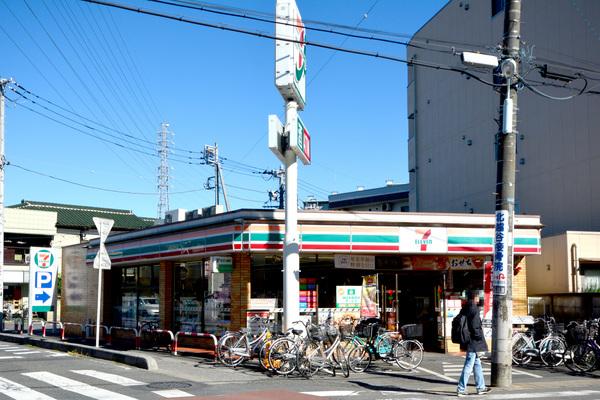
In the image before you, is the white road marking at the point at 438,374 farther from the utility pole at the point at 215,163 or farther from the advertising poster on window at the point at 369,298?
the utility pole at the point at 215,163

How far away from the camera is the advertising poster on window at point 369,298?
1936 centimetres

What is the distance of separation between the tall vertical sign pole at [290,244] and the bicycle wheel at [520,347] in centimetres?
556

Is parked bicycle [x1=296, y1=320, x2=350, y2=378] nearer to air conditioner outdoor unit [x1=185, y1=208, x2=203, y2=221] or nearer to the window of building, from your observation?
air conditioner outdoor unit [x1=185, y1=208, x2=203, y2=221]

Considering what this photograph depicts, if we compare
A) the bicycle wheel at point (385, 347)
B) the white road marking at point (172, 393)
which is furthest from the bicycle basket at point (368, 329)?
the white road marking at point (172, 393)

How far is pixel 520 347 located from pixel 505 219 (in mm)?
5394

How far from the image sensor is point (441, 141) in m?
37.6

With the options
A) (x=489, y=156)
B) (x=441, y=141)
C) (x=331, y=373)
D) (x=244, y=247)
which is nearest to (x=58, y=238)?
(x=441, y=141)

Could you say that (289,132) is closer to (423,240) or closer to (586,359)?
(423,240)

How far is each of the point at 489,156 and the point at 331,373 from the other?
2032 cm

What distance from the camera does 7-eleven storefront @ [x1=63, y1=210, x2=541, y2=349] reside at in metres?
18.2

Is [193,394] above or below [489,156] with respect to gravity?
below

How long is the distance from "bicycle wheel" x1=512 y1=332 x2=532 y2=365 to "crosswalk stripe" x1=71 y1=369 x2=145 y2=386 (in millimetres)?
9311

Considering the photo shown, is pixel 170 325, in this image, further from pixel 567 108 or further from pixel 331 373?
pixel 567 108

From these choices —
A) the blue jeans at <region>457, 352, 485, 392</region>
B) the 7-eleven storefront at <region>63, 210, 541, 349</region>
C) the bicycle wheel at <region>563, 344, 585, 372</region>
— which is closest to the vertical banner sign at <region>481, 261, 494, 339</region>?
the 7-eleven storefront at <region>63, 210, 541, 349</region>
